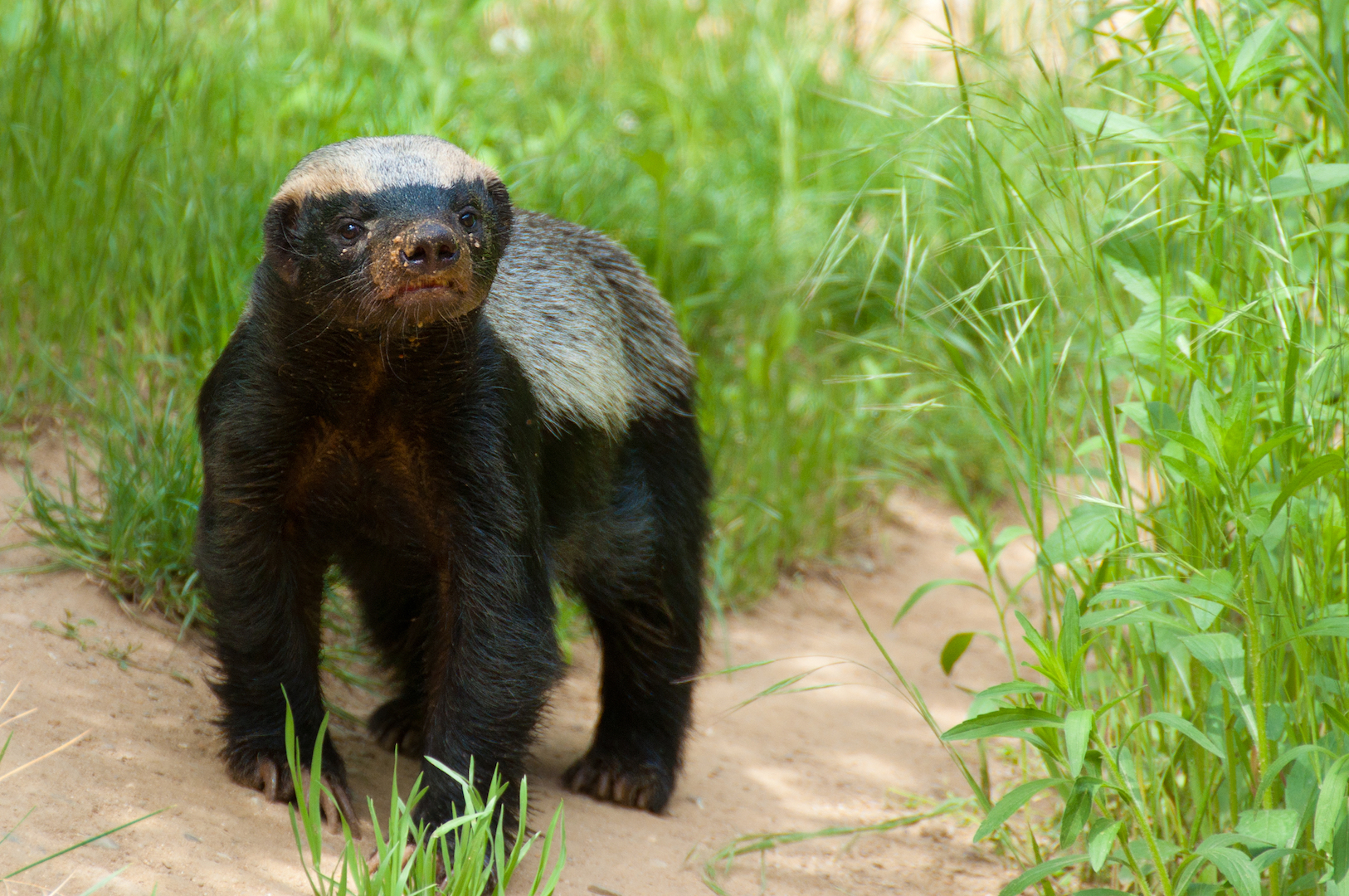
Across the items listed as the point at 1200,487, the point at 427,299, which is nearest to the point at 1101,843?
the point at 1200,487

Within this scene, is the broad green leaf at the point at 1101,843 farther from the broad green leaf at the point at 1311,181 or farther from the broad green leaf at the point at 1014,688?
the broad green leaf at the point at 1311,181

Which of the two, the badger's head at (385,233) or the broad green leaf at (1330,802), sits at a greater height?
the badger's head at (385,233)

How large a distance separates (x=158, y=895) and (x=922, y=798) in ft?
7.13

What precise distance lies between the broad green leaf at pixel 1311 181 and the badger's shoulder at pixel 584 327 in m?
1.61

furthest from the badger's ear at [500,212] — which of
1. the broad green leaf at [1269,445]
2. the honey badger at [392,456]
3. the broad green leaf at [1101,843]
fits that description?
the broad green leaf at [1101,843]

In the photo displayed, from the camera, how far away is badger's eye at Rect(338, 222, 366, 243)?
2.69 metres

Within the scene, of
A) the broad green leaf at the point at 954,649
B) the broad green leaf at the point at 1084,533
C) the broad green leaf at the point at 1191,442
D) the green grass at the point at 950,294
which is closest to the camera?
the broad green leaf at the point at 1191,442

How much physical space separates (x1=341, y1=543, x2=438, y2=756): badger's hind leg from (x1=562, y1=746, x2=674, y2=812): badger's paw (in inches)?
18.6

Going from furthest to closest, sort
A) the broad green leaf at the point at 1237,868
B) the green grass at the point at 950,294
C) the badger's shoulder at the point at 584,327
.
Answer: the badger's shoulder at the point at 584,327
the green grass at the point at 950,294
the broad green leaf at the point at 1237,868

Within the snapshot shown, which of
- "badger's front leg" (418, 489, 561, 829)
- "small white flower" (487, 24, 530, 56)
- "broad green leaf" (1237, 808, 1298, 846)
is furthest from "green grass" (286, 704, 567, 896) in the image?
"small white flower" (487, 24, 530, 56)

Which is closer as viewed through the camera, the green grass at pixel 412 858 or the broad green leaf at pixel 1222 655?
the green grass at pixel 412 858

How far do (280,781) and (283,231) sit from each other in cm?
120

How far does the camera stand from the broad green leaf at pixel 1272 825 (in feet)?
7.74

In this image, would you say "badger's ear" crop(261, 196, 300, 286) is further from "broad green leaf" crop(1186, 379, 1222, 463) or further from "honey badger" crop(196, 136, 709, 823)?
"broad green leaf" crop(1186, 379, 1222, 463)
